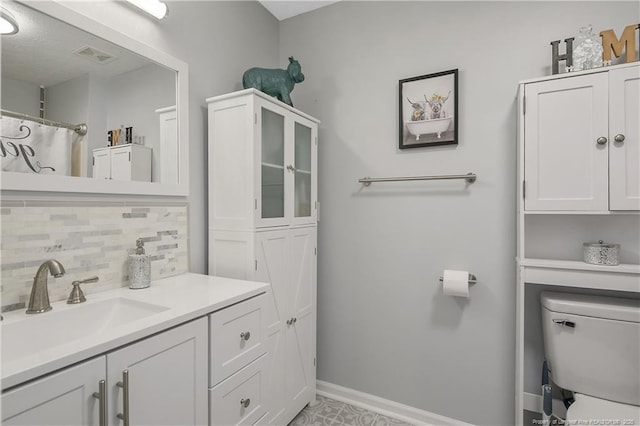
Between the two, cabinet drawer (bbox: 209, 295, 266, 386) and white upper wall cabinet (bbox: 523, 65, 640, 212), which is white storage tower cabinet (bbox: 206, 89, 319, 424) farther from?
white upper wall cabinet (bbox: 523, 65, 640, 212)

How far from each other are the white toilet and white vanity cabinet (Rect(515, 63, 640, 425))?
0.39ft

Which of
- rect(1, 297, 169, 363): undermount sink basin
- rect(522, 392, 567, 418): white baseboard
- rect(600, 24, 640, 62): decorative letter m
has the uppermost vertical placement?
rect(600, 24, 640, 62): decorative letter m

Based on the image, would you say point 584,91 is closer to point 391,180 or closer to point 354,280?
point 391,180

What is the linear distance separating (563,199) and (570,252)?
36 centimetres

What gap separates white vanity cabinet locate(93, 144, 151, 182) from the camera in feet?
4.14

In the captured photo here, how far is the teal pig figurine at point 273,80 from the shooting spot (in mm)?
1813

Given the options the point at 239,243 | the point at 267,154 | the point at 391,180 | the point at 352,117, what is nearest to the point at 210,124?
the point at 267,154

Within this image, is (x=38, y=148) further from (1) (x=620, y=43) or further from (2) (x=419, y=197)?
(1) (x=620, y=43)

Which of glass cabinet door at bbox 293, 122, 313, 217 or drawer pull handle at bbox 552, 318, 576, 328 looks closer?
drawer pull handle at bbox 552, 318, 576, 328

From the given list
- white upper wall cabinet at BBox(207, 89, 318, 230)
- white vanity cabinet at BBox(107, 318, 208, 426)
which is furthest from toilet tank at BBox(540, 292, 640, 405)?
white vanity cabinet at BBox(107, 318, 208, 426)

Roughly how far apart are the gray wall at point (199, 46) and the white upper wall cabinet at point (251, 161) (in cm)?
8

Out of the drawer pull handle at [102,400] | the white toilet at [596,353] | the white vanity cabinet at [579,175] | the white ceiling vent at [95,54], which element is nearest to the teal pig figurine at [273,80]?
the white ceiling vent at [95,54]

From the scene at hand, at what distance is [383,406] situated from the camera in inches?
80.7

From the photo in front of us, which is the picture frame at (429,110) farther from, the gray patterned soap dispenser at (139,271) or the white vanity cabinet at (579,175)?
the gray patterned soap dispenser at (139,271)
